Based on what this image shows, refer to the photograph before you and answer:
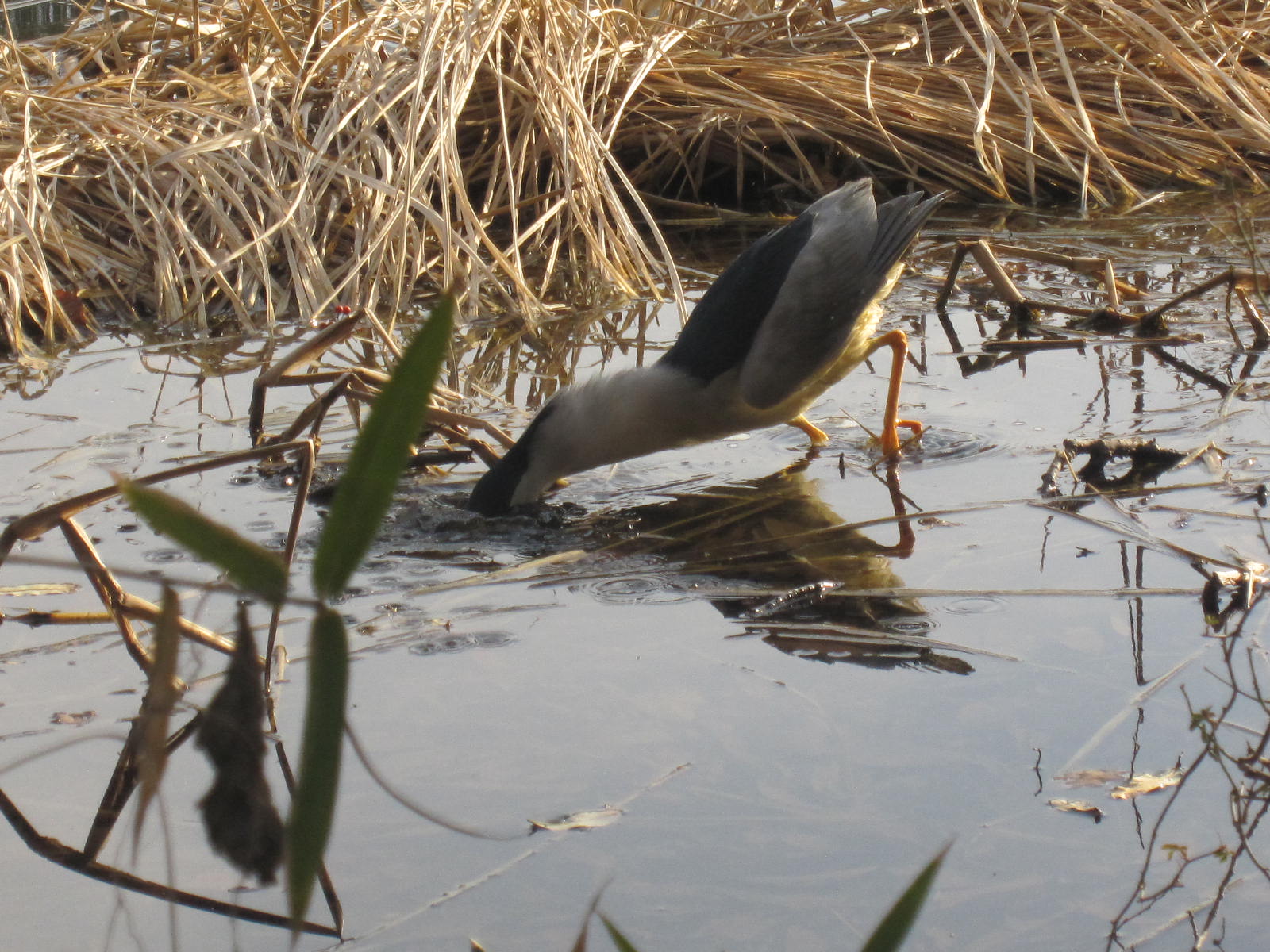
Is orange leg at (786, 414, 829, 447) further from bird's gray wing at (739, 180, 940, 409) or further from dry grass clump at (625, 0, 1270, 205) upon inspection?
dry grass clump at (625, 0, 1270, 205)

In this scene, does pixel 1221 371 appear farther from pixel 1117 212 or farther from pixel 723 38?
pixel 723 38

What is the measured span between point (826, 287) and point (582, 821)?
240 centimetres

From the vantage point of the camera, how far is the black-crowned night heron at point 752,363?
12.3ft

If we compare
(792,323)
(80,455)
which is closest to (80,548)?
(80,455)

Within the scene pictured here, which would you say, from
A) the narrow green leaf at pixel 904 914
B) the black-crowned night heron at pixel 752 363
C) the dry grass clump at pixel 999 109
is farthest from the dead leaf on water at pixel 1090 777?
the dry grass clump at pixel 999 109

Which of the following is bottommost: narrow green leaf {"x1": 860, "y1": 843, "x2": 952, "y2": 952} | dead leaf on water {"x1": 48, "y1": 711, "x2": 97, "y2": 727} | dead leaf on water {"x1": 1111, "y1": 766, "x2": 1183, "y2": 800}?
dead leaf on water {"x1": 48, "y1": 711, "x2": 97, "y2": 727}

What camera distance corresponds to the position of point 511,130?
6.29m

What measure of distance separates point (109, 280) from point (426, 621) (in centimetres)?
306

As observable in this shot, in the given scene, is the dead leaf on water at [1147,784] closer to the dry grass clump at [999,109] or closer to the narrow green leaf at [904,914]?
the narrow green leaf at [904,914]

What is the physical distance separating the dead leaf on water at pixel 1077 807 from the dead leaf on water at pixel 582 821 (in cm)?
64

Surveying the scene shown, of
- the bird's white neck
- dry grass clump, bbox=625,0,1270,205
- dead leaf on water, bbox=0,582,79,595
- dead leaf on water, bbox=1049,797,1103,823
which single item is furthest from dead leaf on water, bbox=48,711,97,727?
dry grass clump, bbox=625,0,1270,205

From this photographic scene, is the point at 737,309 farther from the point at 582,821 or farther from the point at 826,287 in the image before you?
the point at 582,821

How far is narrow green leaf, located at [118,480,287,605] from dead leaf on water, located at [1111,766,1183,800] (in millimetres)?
1641

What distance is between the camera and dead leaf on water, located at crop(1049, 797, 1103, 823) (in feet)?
6.74
